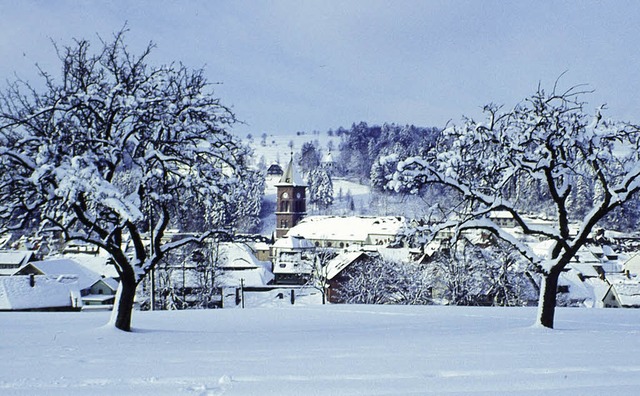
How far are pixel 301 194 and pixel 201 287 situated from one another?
73004mm

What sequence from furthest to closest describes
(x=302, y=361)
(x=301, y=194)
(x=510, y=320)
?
(x=301, y=194)
(x=510, y=320)
(x=302, y=361)

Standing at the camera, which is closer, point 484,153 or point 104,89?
point 104,89

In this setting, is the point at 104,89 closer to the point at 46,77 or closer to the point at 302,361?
the point at 46,77

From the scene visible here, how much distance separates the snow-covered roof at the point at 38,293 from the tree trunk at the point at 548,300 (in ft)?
110

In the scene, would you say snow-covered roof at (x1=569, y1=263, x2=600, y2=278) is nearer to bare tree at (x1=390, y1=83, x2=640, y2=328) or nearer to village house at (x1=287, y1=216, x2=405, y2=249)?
village house at (x1=287, y1=216, x2=405, y2=249)

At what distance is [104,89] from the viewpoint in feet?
36.4

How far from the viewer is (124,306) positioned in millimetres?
11023

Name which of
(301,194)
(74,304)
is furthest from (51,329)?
(301,194)

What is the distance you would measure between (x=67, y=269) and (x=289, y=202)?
212 feet

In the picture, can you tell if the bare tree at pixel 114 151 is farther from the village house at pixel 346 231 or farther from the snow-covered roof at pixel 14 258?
the village house at pixel 346 231

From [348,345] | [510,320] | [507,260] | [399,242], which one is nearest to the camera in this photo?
[348,345]

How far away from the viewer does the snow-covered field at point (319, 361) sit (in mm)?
5207

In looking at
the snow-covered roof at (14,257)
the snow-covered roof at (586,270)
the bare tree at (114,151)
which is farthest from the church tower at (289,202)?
the bare tree at (114,151)

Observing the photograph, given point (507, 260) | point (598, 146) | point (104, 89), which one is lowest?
point (507, 260)
